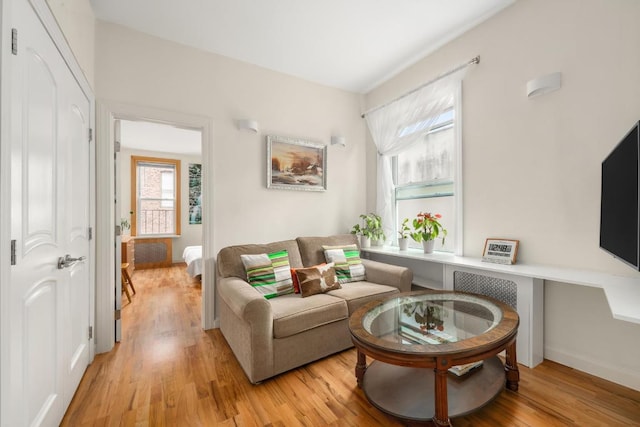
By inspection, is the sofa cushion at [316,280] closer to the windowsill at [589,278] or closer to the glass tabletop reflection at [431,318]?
the glass tabletop reflection at [431,318]

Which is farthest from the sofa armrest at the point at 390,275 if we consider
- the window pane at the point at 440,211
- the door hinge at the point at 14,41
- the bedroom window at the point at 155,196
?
the bedroom window at the point at 155,196

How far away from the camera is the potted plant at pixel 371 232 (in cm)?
355

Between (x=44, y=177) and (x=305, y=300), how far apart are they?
1.79 m

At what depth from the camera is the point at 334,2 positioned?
2.31 m

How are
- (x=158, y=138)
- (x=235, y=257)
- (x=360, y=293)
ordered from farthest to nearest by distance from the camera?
(x=158, y=138) → (x=235, y=257) → (x=360, y=293)

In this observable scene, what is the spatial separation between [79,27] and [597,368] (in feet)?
14.0

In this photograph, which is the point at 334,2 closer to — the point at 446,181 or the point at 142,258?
the point at 446,181

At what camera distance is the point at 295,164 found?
3.41m

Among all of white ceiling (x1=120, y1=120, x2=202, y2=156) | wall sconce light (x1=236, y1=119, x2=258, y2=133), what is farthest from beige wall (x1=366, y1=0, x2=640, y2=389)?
white ceiling (x1=120, y1=120, x2=202, y2=156)

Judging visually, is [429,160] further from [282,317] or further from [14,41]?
[14,41]

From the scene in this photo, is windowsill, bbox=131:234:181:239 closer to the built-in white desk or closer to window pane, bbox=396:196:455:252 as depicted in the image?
window pane, bbox=396:196:455:252

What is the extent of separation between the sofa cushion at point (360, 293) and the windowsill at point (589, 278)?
0.49 m

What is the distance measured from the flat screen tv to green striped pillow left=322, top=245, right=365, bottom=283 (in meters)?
1.89

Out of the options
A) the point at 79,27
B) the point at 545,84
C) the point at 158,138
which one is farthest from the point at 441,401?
the point at 158,138
